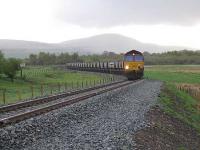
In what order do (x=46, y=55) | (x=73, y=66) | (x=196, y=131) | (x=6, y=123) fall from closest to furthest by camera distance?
(x=6, y=123), (x=196, y=131), (x=73, y=66), (x=46, y=55)

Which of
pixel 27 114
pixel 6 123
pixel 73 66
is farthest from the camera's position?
pixel 73 66

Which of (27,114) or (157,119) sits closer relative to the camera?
(27,114)

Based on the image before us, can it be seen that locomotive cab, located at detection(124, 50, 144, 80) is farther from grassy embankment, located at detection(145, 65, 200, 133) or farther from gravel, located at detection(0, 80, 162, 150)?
gravel, located at detection(0, 80, 162, 150)

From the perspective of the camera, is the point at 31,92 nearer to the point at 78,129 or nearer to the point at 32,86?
the point at 32,86

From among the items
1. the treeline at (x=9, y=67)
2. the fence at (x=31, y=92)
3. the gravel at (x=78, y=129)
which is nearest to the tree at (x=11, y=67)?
the treeline at (x=9, y=67)

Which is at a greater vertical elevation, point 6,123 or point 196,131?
point 6,123

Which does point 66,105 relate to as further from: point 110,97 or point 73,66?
point 73,66

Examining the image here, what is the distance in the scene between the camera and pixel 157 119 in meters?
19.4

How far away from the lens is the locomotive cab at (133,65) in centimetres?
5241

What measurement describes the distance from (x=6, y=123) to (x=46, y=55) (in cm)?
15461

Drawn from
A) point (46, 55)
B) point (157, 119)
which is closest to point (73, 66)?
point (46, 55)

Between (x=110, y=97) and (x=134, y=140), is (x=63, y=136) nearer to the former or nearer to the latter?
(x=134, y=140)

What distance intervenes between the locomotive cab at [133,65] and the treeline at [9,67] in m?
15.3

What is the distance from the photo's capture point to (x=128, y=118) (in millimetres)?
17797
